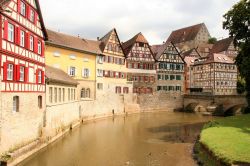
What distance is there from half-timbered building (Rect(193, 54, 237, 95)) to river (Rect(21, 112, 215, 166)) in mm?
31187

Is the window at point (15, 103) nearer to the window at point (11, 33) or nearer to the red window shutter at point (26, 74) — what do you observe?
the red window shutter at point (26, 74)

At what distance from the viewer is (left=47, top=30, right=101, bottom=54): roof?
34.9 metres

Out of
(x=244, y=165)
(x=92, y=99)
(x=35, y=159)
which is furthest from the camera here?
(x=92, y=99)

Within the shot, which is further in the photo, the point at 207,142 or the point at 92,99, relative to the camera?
the point at 92,99

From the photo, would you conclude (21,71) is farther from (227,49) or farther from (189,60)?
(227,49)

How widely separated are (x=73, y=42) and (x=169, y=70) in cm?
2437

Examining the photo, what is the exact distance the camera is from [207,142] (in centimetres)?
1706

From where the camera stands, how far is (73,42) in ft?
127

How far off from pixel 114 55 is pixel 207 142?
102 ft

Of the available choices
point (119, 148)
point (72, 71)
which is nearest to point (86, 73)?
point (72, 71)

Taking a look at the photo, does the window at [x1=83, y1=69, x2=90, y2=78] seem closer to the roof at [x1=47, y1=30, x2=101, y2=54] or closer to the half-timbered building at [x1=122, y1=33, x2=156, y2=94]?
the roof at [x1=47, y1=30, x2=101, y2=54]

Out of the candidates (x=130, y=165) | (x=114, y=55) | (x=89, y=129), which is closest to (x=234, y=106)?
(x=114, y=55)

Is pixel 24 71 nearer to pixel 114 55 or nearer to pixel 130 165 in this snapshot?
pixel 130 165

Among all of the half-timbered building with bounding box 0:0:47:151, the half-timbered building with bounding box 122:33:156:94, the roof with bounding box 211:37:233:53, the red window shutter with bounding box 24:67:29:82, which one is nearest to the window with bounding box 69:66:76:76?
the half-timbered building with bounding box 122:33:156:94
